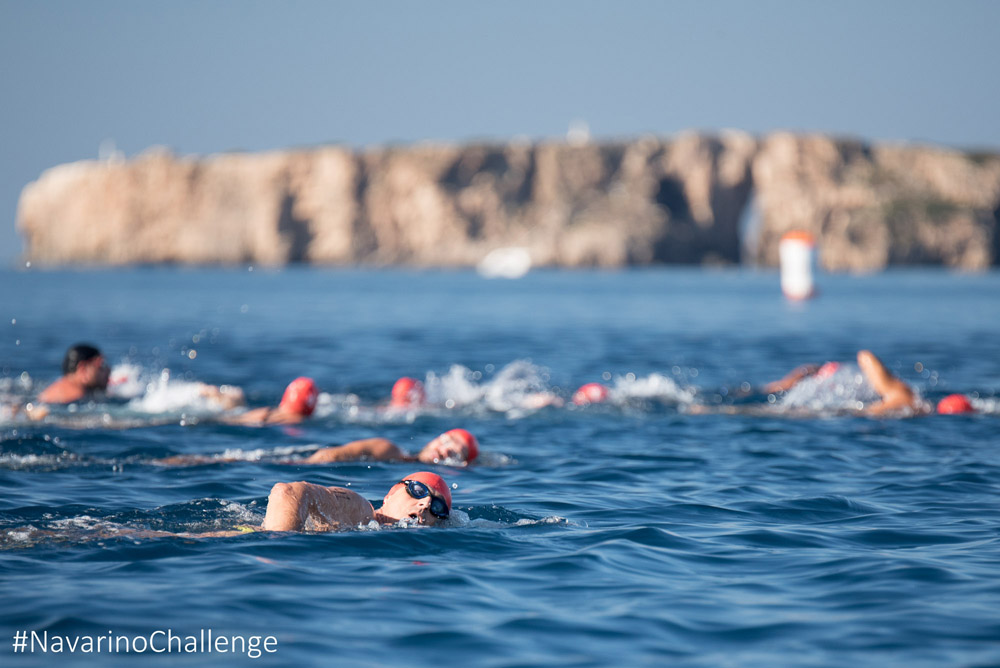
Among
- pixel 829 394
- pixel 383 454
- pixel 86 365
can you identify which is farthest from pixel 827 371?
pixel 86 365

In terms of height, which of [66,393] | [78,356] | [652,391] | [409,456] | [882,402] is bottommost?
[409,456]

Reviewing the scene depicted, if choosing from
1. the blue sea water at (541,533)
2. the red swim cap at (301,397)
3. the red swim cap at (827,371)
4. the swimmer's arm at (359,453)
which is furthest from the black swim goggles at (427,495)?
the red swim cap at (827,371)

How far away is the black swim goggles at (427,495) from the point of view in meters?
7.70

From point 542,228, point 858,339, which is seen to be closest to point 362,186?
point 542,228

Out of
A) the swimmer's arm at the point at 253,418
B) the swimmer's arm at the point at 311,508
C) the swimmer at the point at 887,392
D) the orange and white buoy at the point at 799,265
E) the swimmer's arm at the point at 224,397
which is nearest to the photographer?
the swimmer's arm at the point at 311,508

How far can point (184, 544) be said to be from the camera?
7297mm

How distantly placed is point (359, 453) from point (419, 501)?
331 cm

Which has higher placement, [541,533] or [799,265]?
[799,265]

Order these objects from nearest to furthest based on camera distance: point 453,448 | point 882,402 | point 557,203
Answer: point 453,448
point 882,402
point 557,203

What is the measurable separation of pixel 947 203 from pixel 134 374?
133m

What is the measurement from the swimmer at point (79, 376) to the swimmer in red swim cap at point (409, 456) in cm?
525

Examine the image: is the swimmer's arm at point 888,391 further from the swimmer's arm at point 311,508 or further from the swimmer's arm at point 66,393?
the swimmer's arm at point 66,393

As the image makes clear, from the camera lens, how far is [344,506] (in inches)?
302

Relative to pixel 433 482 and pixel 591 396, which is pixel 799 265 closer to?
pixel 591 396
